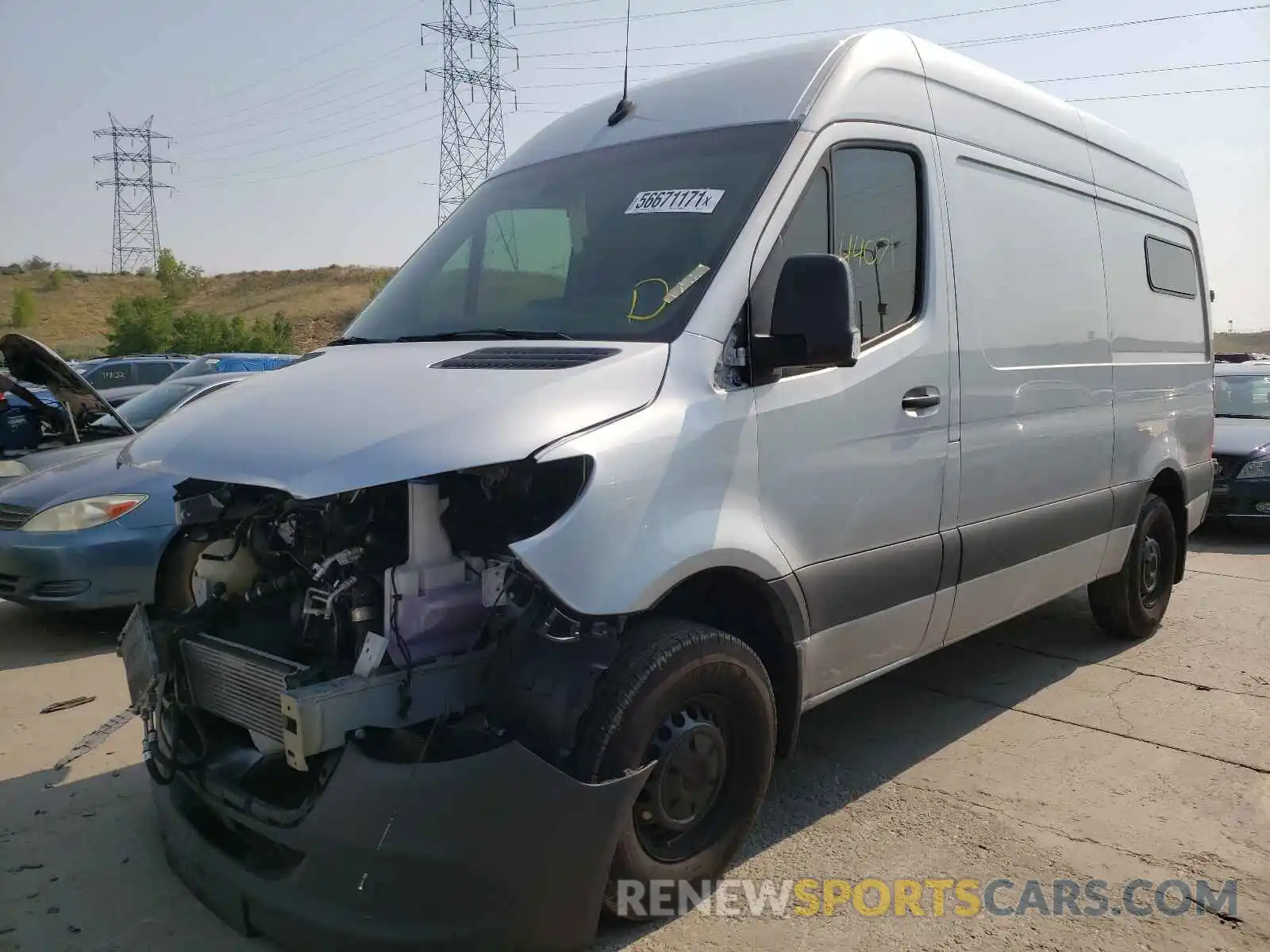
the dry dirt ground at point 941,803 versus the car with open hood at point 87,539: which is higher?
the car with open hood at point 87,539

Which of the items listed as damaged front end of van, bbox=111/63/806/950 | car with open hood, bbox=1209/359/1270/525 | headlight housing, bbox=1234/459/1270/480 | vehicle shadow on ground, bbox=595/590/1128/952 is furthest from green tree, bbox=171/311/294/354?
damaged front end of van, bbox=111/63/806/950

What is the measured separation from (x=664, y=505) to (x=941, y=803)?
1926mm

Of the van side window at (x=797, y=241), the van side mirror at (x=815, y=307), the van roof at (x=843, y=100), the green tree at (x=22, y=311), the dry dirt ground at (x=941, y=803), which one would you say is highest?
the green tree at (x=22, y=311)

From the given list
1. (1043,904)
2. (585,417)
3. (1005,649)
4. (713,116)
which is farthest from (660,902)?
(1005,649)

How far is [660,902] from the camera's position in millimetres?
2936

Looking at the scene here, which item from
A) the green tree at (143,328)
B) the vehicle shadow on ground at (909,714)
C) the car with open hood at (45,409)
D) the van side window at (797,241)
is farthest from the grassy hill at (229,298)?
the van side window at (797,241)

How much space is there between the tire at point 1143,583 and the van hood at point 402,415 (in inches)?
158

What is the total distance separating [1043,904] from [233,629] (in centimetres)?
273

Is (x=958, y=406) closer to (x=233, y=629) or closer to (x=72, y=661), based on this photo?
(x=233, y=629)

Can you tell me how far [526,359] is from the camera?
2.94m

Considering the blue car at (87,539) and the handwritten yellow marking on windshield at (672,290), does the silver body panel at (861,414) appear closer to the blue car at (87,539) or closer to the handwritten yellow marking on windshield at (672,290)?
the handwritten yellow marking on windshield at (672,290)

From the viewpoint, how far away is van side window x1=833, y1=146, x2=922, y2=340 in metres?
3.51

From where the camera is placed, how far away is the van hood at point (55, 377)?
6.73m

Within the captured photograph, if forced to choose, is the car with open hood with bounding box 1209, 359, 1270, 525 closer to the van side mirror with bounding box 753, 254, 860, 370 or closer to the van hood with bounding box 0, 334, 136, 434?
the van side mirror with bounding box 753, 254, 860, 370
